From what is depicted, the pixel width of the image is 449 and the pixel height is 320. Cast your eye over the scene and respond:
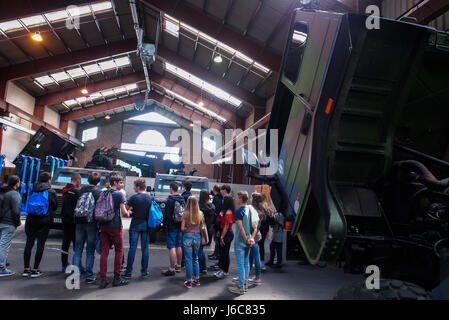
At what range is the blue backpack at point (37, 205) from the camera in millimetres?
4914

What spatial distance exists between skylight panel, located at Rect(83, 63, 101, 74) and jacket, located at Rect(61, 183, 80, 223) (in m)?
16.3

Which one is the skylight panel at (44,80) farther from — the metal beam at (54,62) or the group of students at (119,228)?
the group of students at (119,228)

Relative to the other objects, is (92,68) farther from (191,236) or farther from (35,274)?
(191,236)

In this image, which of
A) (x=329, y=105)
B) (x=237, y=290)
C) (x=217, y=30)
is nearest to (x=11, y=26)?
(x=217, y=30)

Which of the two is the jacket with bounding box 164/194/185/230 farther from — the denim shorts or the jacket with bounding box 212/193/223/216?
the jacket with bounding box 212/193/223/216

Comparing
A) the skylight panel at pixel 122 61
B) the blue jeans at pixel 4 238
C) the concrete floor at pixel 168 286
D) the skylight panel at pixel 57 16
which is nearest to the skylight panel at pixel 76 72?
the skylight panel at pixel 122 61

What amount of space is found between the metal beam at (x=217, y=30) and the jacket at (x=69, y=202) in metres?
9.38

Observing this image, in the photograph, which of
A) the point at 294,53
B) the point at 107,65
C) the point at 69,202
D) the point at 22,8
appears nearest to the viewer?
the point at 294,53

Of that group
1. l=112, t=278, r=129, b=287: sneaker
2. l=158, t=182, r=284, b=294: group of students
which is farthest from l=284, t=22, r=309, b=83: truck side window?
l=112, t=278, r=129, b=287: sneaker

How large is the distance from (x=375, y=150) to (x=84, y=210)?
4225 mm

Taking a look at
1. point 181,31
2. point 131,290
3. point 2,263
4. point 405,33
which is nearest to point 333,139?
point 405,33

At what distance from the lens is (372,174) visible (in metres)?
2.62

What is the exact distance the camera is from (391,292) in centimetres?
199
